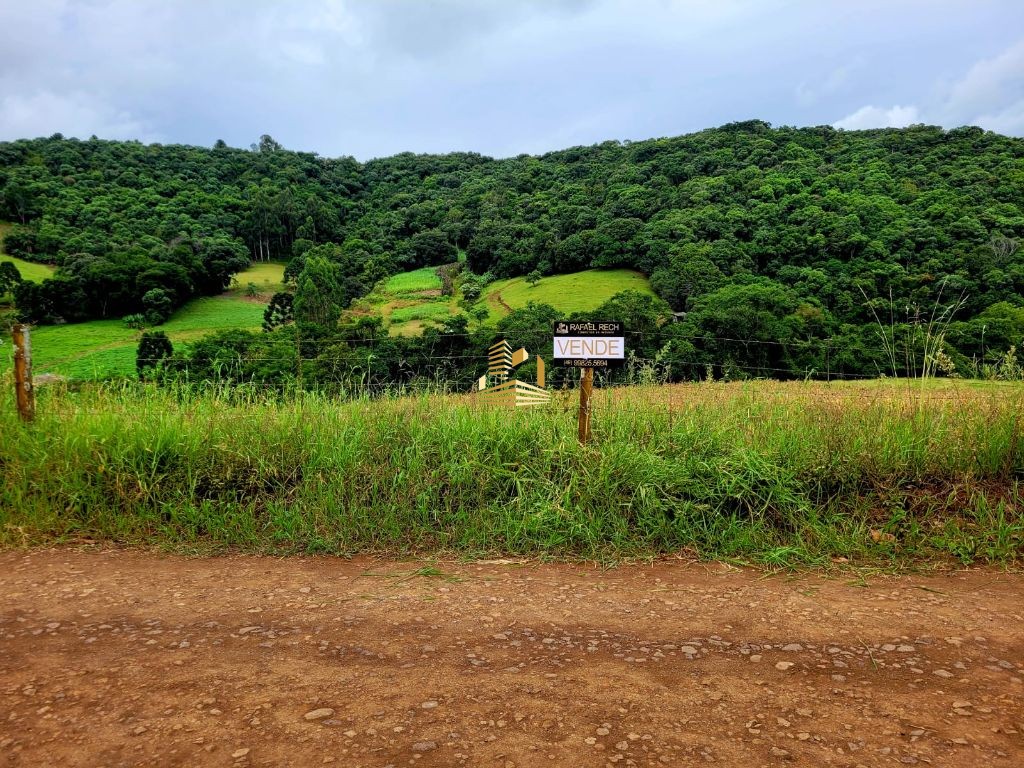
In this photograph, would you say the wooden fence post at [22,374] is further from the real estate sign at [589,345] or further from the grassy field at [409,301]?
the grassy field at [409,301]

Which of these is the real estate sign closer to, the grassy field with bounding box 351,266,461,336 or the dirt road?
the dirt road

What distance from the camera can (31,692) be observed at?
2.38 m

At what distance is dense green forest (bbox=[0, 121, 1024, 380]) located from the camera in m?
34.9

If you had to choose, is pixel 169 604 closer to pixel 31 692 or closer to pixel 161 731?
pixel 31 692

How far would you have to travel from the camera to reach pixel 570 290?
165 ft

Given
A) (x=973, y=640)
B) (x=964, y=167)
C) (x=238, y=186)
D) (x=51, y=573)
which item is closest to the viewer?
(x=973, y=640)

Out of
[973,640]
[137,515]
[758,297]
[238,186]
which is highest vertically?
[238,186]

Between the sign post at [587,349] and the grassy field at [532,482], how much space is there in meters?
0.35

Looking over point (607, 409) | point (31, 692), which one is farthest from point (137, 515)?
point (607, 409)

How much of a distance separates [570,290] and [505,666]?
48.7m

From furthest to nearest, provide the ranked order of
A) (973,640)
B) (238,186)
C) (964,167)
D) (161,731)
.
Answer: (238,186), (964,167), (973,640), (161,731)

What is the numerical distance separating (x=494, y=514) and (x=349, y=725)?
6.82ft

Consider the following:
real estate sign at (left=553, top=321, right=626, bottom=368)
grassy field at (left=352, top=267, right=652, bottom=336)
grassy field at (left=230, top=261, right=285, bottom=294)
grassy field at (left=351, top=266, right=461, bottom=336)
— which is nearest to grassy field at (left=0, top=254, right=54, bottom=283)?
grassy field at (left=230, top=261, right=285, bottom=294)

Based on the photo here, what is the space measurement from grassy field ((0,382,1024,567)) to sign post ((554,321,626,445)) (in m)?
0.35
